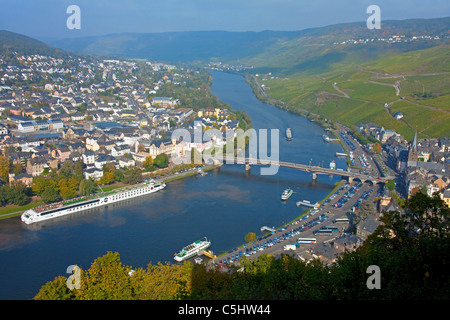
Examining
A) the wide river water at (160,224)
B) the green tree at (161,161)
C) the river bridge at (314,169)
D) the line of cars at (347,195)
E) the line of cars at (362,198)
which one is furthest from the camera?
the green tree at (161,161)

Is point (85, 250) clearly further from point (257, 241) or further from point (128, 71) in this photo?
point (128, 71)

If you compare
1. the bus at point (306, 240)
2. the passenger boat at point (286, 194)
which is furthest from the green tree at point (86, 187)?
the bus at point (306, 240)

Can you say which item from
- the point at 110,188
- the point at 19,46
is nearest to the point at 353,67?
the point at 110,188

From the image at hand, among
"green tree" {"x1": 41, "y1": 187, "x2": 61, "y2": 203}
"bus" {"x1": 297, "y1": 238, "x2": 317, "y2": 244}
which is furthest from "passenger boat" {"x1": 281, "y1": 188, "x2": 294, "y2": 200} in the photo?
"green tree" {"x1": 41, "y1": 187, "x2": 61, "y2": 203}

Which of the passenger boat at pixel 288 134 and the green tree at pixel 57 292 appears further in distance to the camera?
the passenger boat at pixel 288 134

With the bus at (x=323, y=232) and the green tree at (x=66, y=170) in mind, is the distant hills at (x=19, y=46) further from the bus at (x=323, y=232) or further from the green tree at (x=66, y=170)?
the bus at (x=323, y=232)

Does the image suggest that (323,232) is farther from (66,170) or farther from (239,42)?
(239,42)
